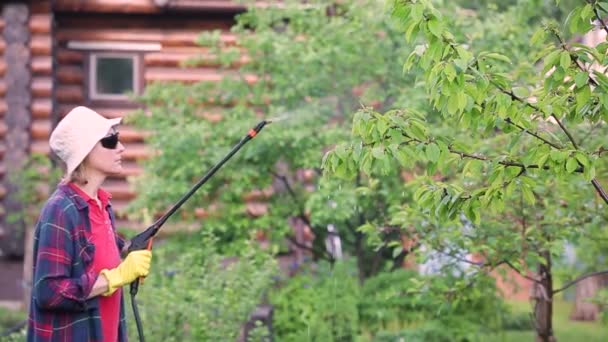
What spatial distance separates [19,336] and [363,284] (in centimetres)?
335

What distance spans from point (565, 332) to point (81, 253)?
28.1ft

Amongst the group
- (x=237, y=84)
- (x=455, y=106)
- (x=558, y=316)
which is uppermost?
(x=237, y=84)

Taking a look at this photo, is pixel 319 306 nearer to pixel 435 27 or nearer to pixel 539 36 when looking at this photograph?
pixel 539 36

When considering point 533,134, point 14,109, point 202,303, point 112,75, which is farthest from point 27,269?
point 533,134

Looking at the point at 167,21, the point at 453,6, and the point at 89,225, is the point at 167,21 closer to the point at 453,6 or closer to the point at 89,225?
the point at 453,6

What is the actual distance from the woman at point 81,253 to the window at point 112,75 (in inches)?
327

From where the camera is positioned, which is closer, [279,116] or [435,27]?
[435,27]

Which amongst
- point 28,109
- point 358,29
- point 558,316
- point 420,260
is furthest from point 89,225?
point 558,316

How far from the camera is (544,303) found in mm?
8328

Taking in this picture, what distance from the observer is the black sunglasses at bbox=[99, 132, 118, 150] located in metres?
5.28

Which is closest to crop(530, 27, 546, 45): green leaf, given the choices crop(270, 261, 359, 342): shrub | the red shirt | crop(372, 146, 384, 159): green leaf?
crop(372, 146, 384, 159): green leaf

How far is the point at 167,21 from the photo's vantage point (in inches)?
529

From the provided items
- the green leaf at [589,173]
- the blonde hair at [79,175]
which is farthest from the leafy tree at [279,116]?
the green leaf at [589,173]

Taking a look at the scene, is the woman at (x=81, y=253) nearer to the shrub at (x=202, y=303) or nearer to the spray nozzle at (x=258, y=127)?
the spray nozzle at (x=258, y=127)
